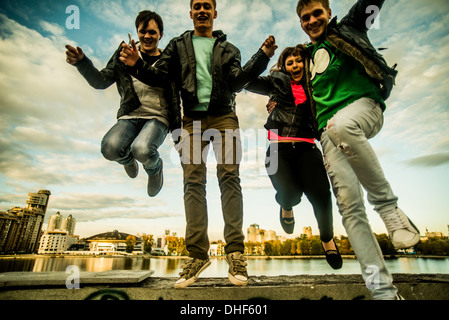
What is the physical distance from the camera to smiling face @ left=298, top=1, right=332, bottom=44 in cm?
233

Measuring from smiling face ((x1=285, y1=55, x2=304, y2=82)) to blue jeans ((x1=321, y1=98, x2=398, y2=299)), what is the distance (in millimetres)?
1595

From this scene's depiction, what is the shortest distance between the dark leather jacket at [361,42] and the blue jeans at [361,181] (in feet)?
0.69

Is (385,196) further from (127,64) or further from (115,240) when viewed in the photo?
(115,240)

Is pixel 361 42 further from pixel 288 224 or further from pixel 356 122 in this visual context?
pixel 288 224

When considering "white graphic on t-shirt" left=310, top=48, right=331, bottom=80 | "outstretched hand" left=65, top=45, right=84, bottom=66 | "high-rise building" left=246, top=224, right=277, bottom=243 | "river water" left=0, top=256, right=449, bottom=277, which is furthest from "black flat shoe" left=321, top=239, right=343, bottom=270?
"high-rise building" left=246, top=224, right=277, bottom=243

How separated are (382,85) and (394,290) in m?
1.55

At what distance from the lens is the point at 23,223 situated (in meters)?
78.4

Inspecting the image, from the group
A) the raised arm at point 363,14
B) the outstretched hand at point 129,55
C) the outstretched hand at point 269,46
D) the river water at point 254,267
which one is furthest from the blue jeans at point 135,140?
the river water at point 254,267

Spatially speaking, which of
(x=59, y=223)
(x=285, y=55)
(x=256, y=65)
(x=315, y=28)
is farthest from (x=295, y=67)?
(x=59, y=223)

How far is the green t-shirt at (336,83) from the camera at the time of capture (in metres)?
1.93

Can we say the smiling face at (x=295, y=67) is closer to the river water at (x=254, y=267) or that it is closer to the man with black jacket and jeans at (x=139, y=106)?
the man with black jacket and jeans at (x=139, y=106)

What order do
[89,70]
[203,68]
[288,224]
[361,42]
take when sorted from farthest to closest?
[288,224], [89,70], [203,68], [361,42]

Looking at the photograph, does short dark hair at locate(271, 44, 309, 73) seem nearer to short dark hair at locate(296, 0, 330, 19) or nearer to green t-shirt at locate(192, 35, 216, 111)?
short dark hair at locate(296, 0, 330, 19)

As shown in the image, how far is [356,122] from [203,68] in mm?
1728
